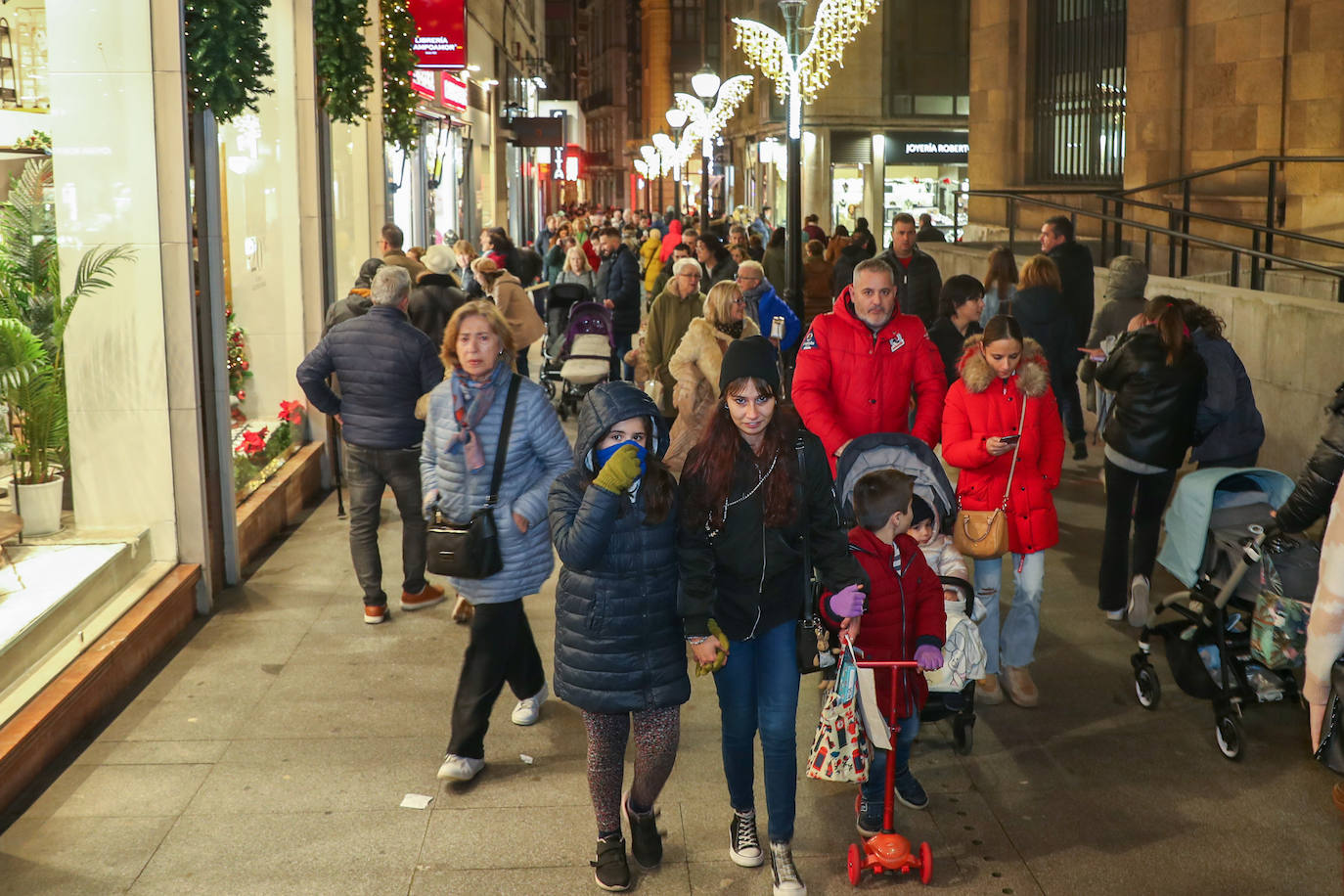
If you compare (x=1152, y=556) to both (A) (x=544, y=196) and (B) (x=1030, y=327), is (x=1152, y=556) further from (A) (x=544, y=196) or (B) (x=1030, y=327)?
(A) (x=544, y=196)

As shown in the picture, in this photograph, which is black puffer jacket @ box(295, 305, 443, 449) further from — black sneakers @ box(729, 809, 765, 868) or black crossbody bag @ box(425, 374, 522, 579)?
black sneakers @ box(729, 809, 765, 868)

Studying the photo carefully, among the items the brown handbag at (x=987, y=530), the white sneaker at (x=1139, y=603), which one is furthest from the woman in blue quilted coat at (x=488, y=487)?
the white sneaker at (x=1139, y=603)

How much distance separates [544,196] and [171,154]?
50.9 meters

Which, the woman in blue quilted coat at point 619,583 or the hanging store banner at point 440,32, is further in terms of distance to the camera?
the hanging store banner at point 440,32

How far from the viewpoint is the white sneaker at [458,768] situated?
598cm

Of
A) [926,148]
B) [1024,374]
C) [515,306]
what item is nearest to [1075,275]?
[515,306]

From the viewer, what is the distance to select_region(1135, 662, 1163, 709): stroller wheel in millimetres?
6820

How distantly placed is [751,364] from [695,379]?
3149 millimetres

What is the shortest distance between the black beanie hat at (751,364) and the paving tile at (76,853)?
2.74 m

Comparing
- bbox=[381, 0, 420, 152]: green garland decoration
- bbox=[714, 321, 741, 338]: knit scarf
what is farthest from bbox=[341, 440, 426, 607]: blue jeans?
bbox=[381, 0, 420, 152]: green garland decoration

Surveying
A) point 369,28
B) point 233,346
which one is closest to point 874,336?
point 233,346

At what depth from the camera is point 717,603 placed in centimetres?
492

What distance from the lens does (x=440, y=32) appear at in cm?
1970

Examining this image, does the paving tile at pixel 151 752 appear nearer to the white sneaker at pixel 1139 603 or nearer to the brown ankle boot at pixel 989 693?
the brown ankle boot at pixel 989 693
